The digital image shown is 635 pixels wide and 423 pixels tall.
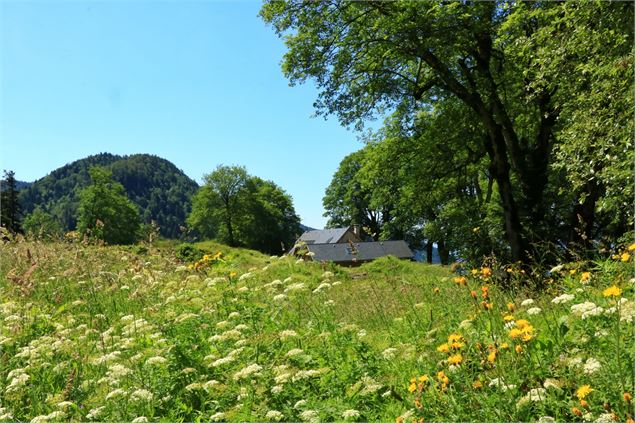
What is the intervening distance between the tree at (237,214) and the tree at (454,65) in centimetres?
5476

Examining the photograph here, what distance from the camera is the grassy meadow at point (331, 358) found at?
3258mm

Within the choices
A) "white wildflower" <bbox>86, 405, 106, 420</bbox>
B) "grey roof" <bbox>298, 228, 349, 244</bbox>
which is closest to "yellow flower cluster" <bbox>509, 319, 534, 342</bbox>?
"white wildflower" <bbox>86, 405, 106, 420</bbox>

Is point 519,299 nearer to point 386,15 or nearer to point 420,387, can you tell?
point 420,387

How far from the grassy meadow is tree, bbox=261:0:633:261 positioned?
24.0 ft

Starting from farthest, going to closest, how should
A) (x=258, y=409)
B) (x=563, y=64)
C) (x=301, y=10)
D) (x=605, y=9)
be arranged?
(x=301, y=10) → (x=563, y=64) → (x=605, y=9) → (x=258, y=409)

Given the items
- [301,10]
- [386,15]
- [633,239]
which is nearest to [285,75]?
[301,10]

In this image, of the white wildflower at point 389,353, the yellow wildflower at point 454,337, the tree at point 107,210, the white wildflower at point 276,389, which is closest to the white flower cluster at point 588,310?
the yellow wildflower at point 454,337

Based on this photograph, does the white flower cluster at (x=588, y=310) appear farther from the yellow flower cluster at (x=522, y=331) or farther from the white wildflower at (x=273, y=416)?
the white wildflower at (x=273, y=416)

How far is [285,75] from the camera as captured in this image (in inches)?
611

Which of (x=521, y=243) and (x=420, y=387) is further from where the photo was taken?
(x=521, y=243)

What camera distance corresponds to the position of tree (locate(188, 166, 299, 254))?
71.6 meters

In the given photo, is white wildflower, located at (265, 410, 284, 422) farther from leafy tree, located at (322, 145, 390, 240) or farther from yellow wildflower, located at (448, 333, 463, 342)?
leafy tree, located at (322, 145, 390, 240)

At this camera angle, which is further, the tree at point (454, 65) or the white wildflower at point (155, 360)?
the tree at point (454, 65)

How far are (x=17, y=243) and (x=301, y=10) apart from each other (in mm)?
10379
